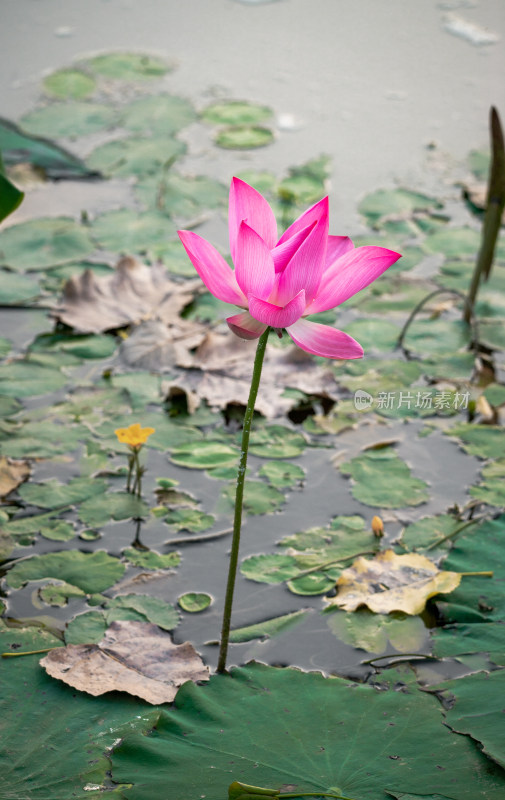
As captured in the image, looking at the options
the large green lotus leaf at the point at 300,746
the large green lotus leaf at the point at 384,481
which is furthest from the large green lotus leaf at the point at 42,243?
the large green lotus leaf at the point at 300,746

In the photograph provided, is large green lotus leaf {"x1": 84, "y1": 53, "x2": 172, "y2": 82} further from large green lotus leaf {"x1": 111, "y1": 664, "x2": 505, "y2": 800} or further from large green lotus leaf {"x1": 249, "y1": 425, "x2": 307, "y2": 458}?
large green lotus leaf {"x1": 111, "y1": 664, "x2": 505, "y2": 800}

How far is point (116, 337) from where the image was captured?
2193mm

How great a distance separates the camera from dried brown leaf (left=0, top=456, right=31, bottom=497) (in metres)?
1.64

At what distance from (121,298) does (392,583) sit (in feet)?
4.05

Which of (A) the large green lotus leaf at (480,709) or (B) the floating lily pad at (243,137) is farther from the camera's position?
(B) the floating lily pad at (243,137)

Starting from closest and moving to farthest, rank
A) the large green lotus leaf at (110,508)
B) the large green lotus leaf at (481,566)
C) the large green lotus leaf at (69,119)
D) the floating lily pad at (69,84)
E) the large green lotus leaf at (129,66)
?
1. the large green lotus leaf at (481,566)
2. the large green lotus leaf at (110,508)
3. the large green lotus leaf at (69,119)
4. the floating lily pad at (69,84)
5. the large green lotus leaf at (129,66)

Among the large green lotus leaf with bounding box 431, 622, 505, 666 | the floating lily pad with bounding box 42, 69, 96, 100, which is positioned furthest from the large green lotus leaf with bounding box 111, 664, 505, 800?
the floating lily pad with bounding box 42, 69, 96, 100

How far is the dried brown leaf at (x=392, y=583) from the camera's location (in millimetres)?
1405

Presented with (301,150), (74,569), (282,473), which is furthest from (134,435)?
(301,150)

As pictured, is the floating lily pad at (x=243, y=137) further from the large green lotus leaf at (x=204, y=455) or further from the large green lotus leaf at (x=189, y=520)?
the large green lotus leaf at (x=189, y=520)

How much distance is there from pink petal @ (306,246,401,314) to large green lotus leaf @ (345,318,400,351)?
115cm

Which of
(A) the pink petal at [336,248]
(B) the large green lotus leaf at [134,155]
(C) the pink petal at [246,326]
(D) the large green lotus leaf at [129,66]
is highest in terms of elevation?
(A) the pink petal at [336,248]

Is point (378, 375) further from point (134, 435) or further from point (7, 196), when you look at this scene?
point (7, 196)

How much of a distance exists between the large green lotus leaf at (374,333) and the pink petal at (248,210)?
1.14 m
